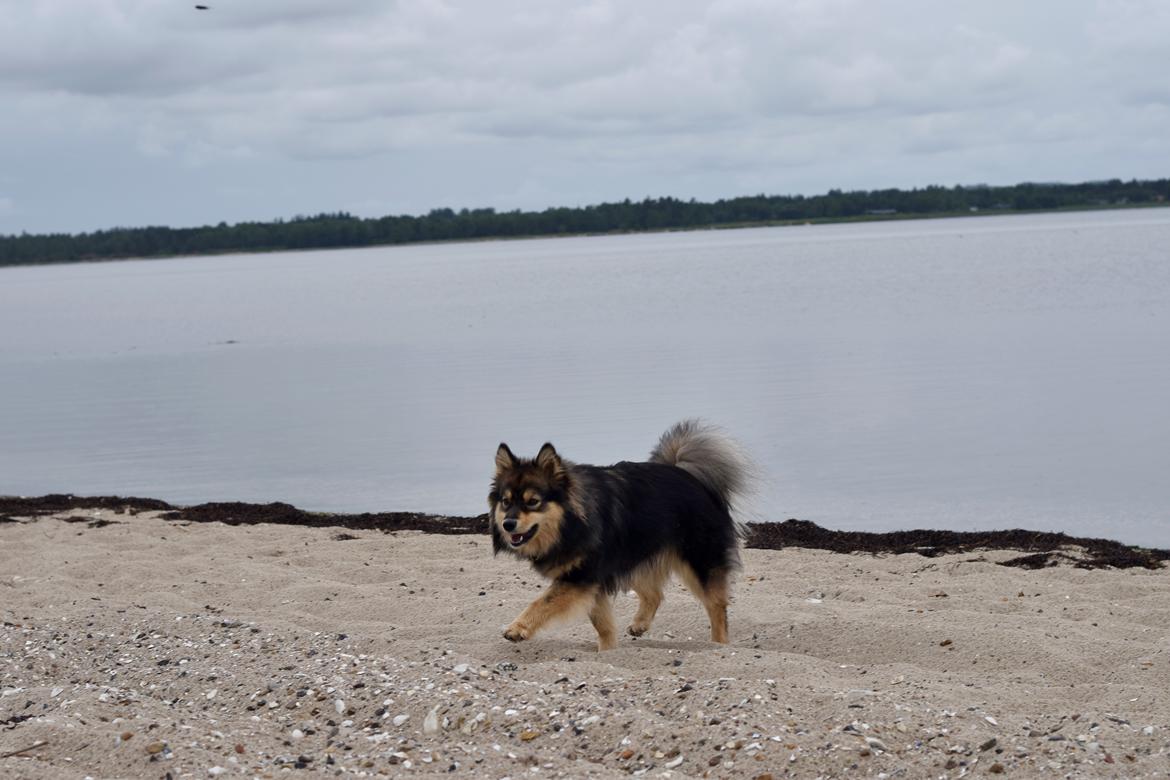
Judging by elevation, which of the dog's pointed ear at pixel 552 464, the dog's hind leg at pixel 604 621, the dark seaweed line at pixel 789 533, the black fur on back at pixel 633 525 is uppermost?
the dog's pointed ear at pixel 552 464

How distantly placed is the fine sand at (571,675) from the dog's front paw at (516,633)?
0.12 m

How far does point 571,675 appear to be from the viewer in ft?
22.1

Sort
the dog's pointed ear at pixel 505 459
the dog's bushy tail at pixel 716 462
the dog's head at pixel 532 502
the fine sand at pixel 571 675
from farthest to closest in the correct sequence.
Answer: the dog's bushy tail at pixel 716 462 < the dog's pointed ear at pixel 505 459 < the dog's head at pixel 532 502 < the fine sand at pixel 571 675

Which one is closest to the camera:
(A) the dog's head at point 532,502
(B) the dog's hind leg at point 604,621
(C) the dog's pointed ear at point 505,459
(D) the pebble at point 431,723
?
(D) the pebble at point 431,723

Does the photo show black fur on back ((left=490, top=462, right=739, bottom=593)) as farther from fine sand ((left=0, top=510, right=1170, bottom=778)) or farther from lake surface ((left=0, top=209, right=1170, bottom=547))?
lake surface ((left=0, top=209, right=1170, bottom=547))

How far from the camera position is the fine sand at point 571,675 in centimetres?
558

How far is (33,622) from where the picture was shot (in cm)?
841

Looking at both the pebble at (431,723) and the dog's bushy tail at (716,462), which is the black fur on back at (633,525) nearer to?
the dog's bushy tail at (716,462)

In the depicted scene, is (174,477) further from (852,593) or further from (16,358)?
(16,358)

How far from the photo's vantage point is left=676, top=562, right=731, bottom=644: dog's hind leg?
26.7 feet

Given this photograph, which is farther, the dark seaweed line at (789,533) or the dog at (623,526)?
the dark seaweed line at (789,533)

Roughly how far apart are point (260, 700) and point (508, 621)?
2.22 m

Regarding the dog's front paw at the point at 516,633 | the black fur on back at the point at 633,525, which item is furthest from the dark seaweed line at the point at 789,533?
the dog's front paw at the point at 516,633

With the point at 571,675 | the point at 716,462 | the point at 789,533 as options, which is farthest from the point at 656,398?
the point at 571,675
